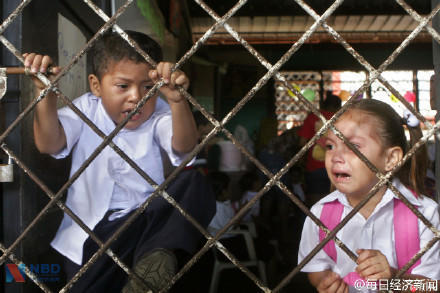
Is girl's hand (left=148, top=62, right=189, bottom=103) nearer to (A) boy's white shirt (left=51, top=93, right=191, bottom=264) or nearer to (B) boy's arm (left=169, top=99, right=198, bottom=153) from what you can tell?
(B) boy's arm (left=169, top=99, right=198, bottom=153)

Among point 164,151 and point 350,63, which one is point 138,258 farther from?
point 350,63

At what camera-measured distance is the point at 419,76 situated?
23.9ft

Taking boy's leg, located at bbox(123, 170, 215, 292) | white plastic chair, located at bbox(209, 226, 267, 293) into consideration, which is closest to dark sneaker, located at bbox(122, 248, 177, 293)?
boy's leg, located at bbox(123, 170, 215, 292)

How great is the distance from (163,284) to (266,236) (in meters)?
2.27

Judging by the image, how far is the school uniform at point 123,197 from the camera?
1514 millimetres

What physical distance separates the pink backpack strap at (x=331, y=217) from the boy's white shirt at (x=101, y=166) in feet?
1.68

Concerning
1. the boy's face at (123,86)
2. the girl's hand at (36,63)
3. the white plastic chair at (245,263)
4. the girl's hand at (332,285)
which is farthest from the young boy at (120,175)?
the white plastic chair at (245,263)

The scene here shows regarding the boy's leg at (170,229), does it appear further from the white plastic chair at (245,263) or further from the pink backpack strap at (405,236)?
the white plastic chair at (245,263)

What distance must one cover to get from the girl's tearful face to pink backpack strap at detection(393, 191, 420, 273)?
14 cm

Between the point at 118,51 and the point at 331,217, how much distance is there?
3.04 feet

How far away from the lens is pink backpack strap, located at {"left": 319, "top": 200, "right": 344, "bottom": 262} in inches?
57.0

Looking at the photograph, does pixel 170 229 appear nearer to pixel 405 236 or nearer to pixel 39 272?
pixel 39 272

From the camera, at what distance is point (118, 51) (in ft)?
5.28

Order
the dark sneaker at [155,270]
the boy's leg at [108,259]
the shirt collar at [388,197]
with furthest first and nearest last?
the boy's leg at [108,259] → the shirt collar at [388,197] → the dark sneaker at [155,270]
